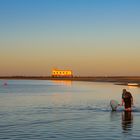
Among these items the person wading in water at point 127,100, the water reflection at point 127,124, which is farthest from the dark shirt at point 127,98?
the water reflection at point 127,124

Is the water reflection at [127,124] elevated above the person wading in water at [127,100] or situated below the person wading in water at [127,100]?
below

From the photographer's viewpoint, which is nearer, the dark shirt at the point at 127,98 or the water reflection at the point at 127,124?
the water reflection at the point at 127,124

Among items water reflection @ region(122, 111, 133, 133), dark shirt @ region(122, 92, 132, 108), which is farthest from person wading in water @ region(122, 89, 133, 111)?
water reflection @ region(122, 111, 133, 133)

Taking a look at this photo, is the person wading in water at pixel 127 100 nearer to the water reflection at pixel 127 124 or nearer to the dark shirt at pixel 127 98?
the dark shirt at pixel 127 98

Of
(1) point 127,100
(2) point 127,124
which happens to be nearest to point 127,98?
(1) point 127,100

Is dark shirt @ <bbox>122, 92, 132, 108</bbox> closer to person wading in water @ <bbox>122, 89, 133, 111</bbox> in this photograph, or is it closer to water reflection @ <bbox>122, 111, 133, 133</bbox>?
person wading in water @ <bbox>122, 89, 133, 111</bbox>

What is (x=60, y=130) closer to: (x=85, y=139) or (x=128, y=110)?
(x=85, y=139)

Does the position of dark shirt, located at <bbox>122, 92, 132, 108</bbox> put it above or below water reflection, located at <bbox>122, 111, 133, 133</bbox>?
above

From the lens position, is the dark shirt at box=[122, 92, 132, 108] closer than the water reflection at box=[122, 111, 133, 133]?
No

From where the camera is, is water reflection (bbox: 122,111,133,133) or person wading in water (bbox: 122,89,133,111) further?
person wading in water (bbox: 122,89,133,111)

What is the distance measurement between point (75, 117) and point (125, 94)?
6.24 meters

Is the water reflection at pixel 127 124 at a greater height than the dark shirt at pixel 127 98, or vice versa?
the dark shirt at pixel 127 98

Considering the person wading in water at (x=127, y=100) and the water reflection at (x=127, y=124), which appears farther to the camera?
the person wading in water at (x=127, y=100)

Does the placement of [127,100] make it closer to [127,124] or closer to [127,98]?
[127,98]
